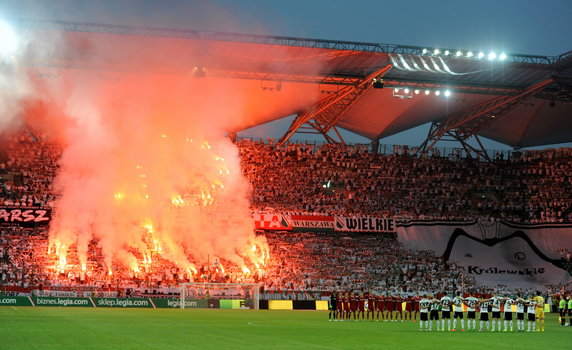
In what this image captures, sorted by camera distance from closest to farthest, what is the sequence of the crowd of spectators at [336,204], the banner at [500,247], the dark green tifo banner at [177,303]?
the dark green tifo banner at [177,303] < the crowd of spectators at [336,204] < the banner at [500,247]

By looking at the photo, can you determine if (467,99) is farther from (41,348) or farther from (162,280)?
(41,348)

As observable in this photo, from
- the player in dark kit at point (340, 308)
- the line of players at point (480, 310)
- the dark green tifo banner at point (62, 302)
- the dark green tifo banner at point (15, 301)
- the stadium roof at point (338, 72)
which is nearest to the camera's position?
the line of players at point (480, 310)

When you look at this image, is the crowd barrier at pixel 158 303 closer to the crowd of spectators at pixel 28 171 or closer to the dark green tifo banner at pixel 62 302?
the dark green tifo banner at pixel 62 302

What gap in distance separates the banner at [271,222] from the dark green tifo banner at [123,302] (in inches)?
530

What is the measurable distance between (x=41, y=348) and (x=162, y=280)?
32.2 m

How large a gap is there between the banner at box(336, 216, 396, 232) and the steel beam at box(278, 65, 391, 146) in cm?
841

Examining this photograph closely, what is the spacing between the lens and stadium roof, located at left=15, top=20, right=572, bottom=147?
4909 cm

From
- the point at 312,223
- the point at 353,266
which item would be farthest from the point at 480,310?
the point at 312,223

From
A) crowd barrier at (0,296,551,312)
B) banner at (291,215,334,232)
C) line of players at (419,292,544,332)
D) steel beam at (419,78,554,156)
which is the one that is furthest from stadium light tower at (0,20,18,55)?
steel beam at (419,78,554,156)

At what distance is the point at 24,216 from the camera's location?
53.5 metres

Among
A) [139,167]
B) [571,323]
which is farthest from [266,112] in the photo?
[571,323]

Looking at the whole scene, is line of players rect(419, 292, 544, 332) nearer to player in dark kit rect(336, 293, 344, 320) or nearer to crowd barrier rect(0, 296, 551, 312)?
player in dark kit rect(336, 293, 344, 320)

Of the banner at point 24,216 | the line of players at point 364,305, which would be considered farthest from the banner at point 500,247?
the banner at point 24,216

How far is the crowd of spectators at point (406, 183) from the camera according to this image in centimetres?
6297
